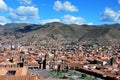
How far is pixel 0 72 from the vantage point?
61594 millimetres

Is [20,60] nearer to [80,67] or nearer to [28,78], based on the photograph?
[80,67]

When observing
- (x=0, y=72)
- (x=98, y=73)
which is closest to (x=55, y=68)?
(x=98, y=73)

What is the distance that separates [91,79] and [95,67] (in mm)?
24793

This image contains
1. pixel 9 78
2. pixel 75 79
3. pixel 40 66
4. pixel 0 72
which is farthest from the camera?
pixel 40 66

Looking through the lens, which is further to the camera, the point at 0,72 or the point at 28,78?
the point at 0,72

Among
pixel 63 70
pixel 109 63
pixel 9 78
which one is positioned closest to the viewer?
pixel 9 78

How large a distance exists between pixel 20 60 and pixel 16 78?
176 ft

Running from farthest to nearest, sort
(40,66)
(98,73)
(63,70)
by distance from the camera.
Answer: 1. (40,66)
2. (63,70)
3. (98,73)

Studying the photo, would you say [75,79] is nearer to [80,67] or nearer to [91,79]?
[91,79]

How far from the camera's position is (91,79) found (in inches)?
3059

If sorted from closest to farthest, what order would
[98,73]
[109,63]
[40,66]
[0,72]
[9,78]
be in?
[9,78], [0,72], [98,73], [40,66], [109,63]

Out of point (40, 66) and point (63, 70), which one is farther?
point (40, 66)

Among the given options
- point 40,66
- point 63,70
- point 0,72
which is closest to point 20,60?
point 40,66

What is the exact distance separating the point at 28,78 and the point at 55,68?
48.1m
